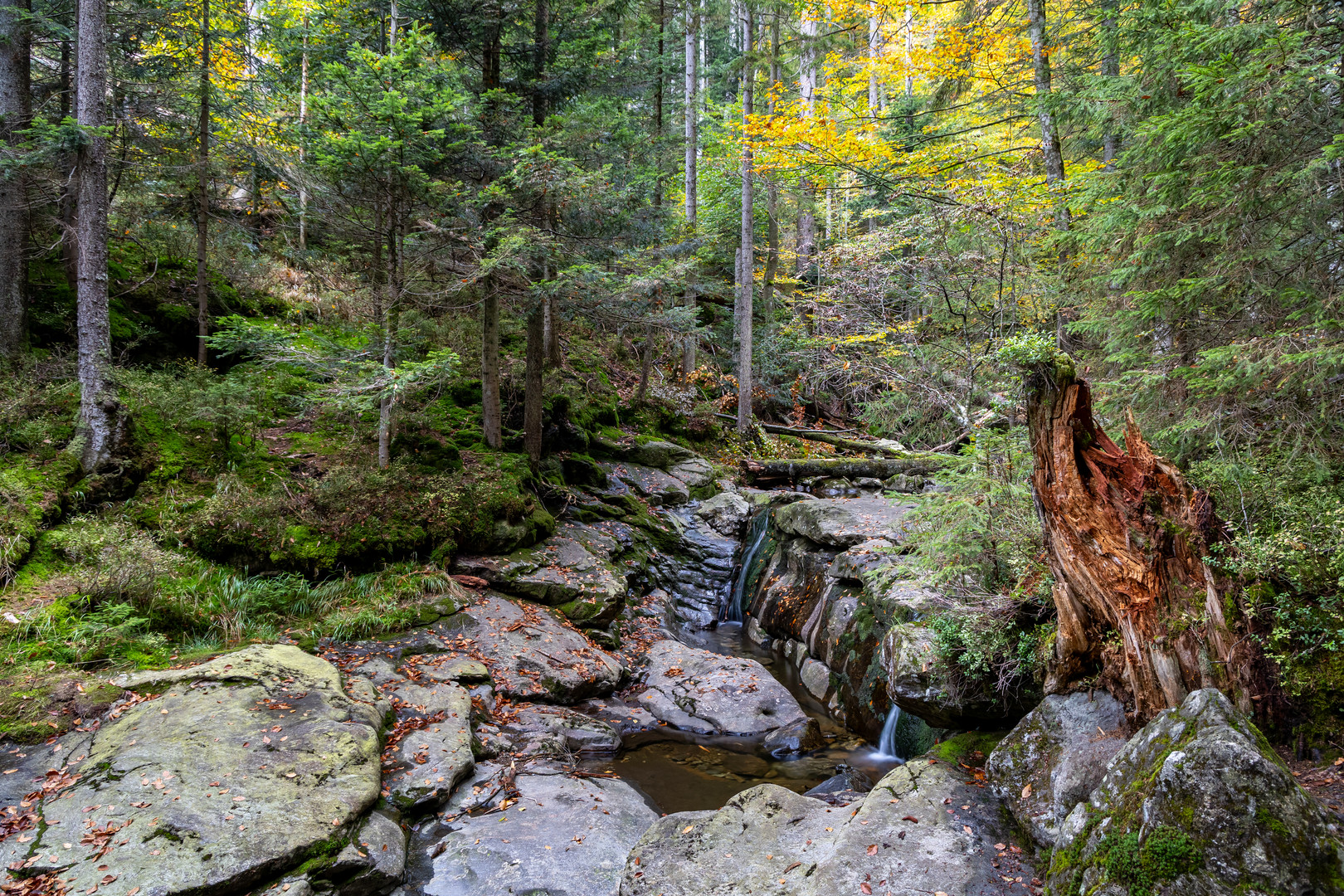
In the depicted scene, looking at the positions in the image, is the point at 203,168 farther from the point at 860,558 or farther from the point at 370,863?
the point at 860,558

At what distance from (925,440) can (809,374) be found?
546cm

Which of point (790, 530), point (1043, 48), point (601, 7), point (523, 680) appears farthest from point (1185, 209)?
point (601, 7)

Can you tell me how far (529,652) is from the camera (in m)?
8.24

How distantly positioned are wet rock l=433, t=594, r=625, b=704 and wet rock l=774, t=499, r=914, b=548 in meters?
4.27

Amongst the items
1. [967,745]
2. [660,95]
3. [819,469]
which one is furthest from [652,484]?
[660,95]

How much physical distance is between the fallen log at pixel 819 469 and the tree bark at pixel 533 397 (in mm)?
6151

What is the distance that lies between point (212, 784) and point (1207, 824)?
6.47 meters

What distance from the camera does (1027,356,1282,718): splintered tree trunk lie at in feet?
13.4

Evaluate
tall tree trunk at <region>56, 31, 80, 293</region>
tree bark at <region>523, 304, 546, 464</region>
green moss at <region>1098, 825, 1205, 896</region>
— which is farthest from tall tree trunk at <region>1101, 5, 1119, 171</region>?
tall tree trunk at <region>56, 31, 80, 293</region>

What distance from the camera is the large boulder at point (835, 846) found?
167 inches

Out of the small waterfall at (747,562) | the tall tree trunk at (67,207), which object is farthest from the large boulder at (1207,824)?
the tall tree trunk at (67,207)

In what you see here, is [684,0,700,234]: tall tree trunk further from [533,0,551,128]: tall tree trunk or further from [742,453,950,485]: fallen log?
[742,453,950,485]: fallen log

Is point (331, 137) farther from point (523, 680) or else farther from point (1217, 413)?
point (1217, 413)

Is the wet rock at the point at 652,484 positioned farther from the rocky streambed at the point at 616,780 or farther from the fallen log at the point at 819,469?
the rocky streambed at the point at 616,780
